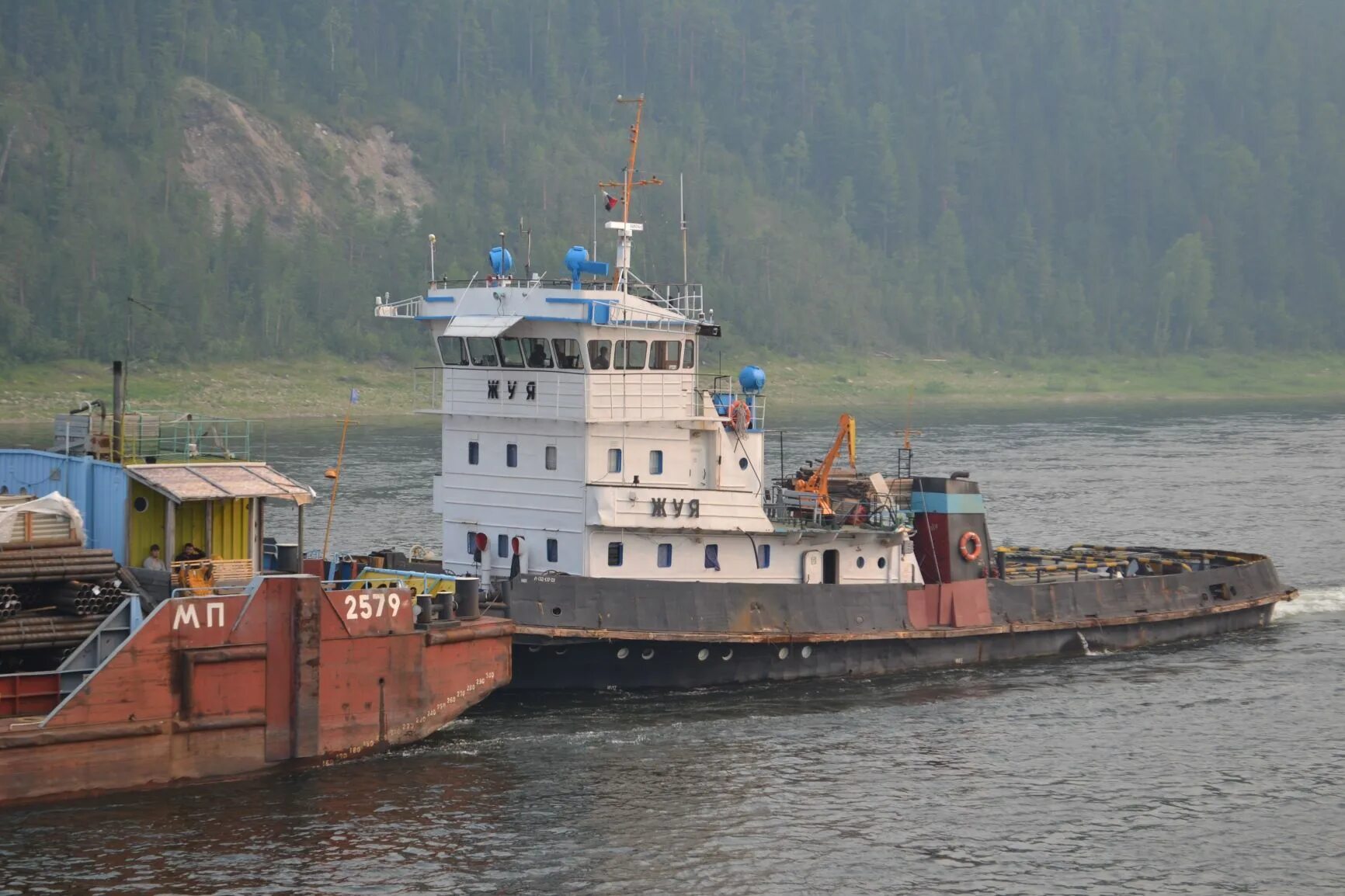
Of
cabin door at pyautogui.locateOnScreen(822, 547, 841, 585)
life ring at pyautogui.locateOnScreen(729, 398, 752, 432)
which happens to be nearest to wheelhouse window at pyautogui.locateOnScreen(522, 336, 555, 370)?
life ring at pyautogui.locateOnScreen(729, 398, 752, 432)

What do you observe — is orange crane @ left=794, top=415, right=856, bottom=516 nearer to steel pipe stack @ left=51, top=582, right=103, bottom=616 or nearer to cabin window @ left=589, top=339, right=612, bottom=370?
cabin window @ left=589, top=339, right=612, bottom=370

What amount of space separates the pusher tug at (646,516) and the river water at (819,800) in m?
0.85

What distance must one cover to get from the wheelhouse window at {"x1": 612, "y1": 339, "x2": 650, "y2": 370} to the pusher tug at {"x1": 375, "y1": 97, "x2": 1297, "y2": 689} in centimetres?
4

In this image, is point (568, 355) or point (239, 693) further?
point (568, 355)

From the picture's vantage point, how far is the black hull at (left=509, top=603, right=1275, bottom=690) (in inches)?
1226

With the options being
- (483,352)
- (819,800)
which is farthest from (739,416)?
(819,800)

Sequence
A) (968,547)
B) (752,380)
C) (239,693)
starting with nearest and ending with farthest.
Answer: (239,693)
(752,380)
(968,547)

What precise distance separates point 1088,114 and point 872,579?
161m

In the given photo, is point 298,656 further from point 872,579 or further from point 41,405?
point 41,405

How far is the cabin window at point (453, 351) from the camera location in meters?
32.5

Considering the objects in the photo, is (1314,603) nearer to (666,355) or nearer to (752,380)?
(752,380)

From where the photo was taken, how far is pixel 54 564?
24859mm

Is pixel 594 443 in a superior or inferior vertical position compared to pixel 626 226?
inferior

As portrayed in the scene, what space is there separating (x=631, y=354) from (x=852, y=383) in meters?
91.3
